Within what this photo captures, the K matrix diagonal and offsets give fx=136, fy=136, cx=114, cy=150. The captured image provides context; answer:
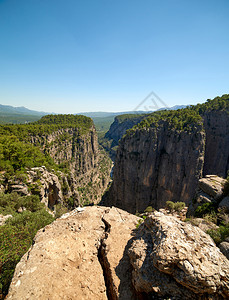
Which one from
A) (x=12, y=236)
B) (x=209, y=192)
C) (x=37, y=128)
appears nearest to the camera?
(x=12, y=236)

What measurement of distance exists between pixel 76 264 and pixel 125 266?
2.95m

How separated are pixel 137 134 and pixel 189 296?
48.7 metres

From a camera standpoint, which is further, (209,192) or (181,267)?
(209,192)

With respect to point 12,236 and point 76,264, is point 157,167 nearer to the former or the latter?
point 76,264

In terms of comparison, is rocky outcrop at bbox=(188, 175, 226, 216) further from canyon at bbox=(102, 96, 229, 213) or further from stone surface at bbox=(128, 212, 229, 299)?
canyon at bbox=(102, 96, 229, 213)

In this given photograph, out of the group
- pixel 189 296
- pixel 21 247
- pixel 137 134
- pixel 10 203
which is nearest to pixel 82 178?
pixel 137 134

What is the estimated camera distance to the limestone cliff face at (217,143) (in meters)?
47.2

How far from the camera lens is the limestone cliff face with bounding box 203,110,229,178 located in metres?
47.2

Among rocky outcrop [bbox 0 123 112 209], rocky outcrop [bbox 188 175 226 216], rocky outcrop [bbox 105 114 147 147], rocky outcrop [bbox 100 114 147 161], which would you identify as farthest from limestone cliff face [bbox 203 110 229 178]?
rocky outcrop [bbox 105 114 147 147]

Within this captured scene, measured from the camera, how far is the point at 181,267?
5.86 meters

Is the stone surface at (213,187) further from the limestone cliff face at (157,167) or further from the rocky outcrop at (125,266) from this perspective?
the limestone cliff face at (157,167)

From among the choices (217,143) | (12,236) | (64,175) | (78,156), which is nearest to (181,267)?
(12,236)

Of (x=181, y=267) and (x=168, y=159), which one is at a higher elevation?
(x=181, y=267)

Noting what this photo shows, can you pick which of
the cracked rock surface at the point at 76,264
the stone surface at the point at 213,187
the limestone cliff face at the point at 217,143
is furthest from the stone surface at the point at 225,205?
the limestone cliff face at the point at 217,143
